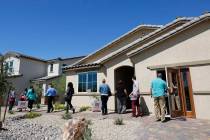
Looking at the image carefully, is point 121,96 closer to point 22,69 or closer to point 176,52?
point 176,52

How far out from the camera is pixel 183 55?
10.0 m

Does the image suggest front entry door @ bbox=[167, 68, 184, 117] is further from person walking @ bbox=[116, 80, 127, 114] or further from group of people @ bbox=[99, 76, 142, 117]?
person walking @ bbox=[116, 80, 127, 114]

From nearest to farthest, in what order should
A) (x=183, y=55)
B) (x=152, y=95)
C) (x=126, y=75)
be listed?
(x=152, y=95) < (x=183, y=55) < (x=126, y=75)

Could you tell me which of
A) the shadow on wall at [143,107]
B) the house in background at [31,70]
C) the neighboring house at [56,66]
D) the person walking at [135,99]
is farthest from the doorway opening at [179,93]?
the neighboring house at [56,66]

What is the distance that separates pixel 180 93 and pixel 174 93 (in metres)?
0.30

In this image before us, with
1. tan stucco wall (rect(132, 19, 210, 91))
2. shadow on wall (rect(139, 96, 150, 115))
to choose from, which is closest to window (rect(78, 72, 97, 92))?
tan stucco wall (rect(132, 19, 210, 91))

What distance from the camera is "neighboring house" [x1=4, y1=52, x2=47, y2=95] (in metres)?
27.7

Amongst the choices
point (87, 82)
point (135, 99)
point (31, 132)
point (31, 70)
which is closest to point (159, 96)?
point (135, 99)

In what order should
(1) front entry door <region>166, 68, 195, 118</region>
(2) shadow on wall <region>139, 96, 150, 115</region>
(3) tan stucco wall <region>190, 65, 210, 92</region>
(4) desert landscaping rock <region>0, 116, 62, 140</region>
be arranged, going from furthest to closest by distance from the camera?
(2) shadow on wall <region>139, 96, 150, 115</region> → (1) front entry door <region>166, 68, 195, 118</region> → (3) tan stucco wall <region>190, 65, 210, 92</region> → (4) desert landscaping rock <region>0, 116, 62, 140</region>

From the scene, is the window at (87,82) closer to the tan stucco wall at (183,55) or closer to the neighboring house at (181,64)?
the neighboring house at (181,64)

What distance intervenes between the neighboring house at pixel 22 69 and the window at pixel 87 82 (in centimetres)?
1498

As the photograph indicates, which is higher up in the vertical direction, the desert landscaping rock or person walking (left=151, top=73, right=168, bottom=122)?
person walking (left=151, top=73, right=168, bottom=122)

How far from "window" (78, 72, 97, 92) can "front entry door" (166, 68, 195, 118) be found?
22.6 feet

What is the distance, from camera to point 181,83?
9695 millimetres
